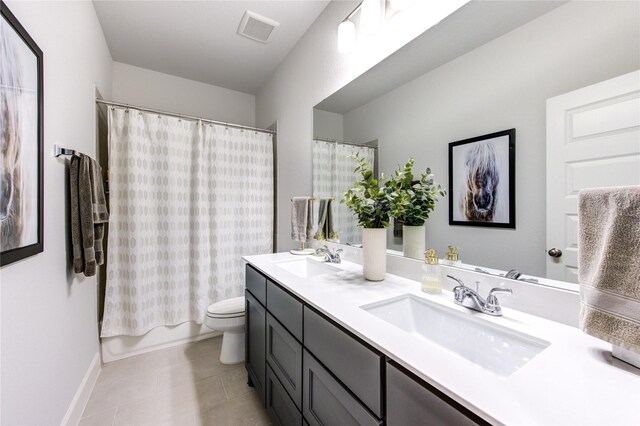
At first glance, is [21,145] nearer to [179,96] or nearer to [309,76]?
[309,76]

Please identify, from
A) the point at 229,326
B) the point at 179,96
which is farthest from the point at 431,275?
the point at 179,96

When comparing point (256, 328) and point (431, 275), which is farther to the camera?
point (256, 328)

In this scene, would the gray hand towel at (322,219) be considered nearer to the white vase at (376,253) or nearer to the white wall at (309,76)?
the white wall at (309,76)

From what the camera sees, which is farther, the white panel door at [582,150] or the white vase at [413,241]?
the white vase at [413,241]

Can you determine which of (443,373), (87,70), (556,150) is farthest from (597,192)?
(87,70)

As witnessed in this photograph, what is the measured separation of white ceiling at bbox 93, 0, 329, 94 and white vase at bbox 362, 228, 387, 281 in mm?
1686

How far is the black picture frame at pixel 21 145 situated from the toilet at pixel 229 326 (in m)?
1.19

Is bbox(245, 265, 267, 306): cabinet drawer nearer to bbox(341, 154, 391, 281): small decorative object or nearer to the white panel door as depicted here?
bbox(341, 154, 391, 281): small decorative object

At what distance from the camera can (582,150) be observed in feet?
2.46

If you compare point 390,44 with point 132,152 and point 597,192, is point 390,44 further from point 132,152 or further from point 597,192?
point 132,152

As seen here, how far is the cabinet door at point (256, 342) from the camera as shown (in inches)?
56.5

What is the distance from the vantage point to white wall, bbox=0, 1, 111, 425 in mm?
890

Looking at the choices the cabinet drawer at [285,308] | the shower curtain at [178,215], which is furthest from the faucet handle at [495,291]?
the shower curtain at [178,215]

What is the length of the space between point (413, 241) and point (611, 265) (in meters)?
0.72
